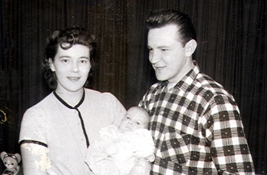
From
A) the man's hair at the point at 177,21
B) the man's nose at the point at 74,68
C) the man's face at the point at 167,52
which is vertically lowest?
the man's nose at the point at 74,68

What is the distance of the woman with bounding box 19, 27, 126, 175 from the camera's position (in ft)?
5.22

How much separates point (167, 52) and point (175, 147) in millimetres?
449

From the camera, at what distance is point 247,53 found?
11.7ft

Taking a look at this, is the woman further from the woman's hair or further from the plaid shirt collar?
the plaid shirt collar

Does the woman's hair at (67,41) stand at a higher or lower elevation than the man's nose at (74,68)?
higher

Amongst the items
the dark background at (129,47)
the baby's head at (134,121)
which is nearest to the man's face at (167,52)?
the baby's head at (134,121)

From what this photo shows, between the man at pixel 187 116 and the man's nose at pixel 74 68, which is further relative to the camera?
the man's nose at pixel 74 68

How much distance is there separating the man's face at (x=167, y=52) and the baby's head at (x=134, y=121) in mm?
204

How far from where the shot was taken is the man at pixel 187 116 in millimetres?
1524

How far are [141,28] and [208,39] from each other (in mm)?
669

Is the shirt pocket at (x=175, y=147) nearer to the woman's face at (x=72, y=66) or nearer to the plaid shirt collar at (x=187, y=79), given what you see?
the plaid shirt collar at (x=187, y=79)

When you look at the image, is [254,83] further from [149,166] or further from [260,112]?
[149,166]

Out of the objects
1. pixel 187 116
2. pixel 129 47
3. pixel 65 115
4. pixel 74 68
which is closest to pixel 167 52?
pixel 187 116

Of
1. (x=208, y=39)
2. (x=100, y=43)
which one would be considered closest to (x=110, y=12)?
(x=100, y=43)
